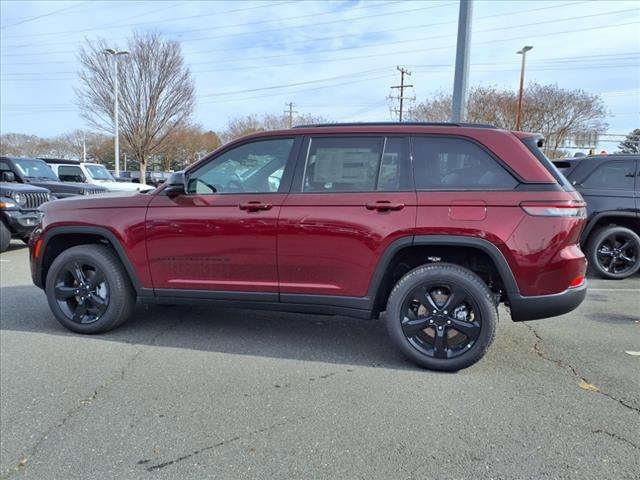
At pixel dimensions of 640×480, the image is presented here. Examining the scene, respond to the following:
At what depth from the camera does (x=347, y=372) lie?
3578mm

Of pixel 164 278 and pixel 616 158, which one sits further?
pixel 616 158

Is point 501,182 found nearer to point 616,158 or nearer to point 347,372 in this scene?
point 347,372

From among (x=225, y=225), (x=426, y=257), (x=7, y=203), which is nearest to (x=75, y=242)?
(x=225, y=225)

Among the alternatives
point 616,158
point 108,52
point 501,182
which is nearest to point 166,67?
point 108,52

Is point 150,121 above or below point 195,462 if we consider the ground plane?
above

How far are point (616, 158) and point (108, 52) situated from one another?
2481cm

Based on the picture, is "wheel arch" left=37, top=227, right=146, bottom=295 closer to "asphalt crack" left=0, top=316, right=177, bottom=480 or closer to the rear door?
"asphalt crack" left=0, top=316, right=177, bottom=480

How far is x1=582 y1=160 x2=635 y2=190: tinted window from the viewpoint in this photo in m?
6.84

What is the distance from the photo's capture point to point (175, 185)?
13.0 feet

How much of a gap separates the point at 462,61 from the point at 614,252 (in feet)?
17.5

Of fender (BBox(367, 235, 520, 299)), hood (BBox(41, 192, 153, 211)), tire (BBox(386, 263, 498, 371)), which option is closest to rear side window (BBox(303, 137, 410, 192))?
fender (BBox(367, 235, 520, 299))

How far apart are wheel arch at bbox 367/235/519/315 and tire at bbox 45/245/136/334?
232 centimetres

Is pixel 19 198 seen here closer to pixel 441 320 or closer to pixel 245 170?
pixel 245 170

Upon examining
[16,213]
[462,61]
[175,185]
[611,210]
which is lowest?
[16,213]
